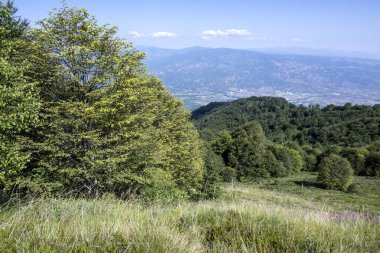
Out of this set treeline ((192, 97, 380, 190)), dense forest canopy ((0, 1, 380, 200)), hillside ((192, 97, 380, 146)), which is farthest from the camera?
hillside ((192, 97, 380, 146))

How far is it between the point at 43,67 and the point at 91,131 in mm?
4388

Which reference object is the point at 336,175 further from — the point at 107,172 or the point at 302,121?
the point at 302,121

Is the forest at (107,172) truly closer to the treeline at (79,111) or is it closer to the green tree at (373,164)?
the treeline at (79,111)

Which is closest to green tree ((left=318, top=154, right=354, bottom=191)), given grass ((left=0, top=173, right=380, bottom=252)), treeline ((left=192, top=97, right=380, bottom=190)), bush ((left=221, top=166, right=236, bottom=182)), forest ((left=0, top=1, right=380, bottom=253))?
treeline ((left=192, top=97, right=380, bottom=190))

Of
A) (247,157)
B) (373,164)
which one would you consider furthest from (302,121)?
(247,157)

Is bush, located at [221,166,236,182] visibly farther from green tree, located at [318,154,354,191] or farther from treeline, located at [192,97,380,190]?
green tree, located at [318,154,354,191]

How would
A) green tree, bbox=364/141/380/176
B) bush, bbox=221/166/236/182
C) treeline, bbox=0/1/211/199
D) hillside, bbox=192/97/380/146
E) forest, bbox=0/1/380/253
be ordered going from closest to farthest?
forest, bbox=0/1/380/253 < treeline, bbox=0/1/211/199 < bush, bbox=221/166/236/182 < green tree, bbox=364/141/380/176 < hillside, bbox=192/97/380/146

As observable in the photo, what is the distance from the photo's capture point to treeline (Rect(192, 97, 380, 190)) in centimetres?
6681

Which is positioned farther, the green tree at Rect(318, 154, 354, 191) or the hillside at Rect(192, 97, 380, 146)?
the hillside at Rect(192, 97, 380, 146)

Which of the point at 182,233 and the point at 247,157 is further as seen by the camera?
the point at 247,157

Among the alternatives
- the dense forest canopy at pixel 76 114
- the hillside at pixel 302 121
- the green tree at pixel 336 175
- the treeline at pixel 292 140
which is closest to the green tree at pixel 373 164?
the treeline at pixel 292 140

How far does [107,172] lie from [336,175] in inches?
2129

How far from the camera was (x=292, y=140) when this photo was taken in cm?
11500

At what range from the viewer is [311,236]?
394 cm
